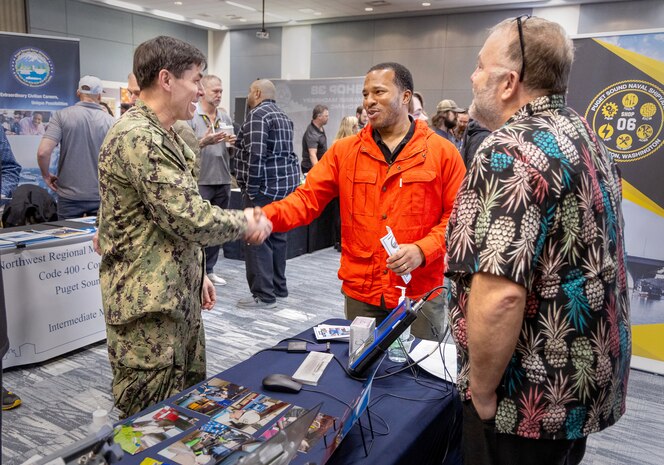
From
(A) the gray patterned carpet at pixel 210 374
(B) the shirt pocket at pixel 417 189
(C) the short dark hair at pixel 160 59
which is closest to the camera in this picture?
(C) the short dark hair at pixel 160 59

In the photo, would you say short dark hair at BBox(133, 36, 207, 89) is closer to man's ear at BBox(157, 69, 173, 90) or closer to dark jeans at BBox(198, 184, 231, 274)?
man's ear at BBox(157, 69, 173, 90)

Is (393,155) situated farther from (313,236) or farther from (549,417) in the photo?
(313,236)

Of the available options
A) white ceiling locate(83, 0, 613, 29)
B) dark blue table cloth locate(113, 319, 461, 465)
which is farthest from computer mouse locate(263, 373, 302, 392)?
white ceiling locate(83, 0, 613, 29)

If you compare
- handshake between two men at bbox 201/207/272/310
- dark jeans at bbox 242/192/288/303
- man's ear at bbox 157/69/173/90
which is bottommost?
dark jeans at bbox 242/192/288/303

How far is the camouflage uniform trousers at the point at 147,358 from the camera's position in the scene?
1577 millimetres

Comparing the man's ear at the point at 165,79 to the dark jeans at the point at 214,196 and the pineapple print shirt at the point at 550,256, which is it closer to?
the pineapple print shirt at the point at 550,256

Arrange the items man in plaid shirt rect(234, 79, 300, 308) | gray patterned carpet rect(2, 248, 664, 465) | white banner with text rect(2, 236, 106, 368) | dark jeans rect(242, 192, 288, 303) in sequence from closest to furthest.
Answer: gray patterned carpet rect(2, 248, 664, 465) < white banner with text rect(2, 236, 106, 368) < man in plaid shirt rect(234, 79, 300, 308) < dark jeans rect(242, 192, 288, 303)

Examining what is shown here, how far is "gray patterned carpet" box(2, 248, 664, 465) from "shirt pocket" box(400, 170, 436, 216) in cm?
144

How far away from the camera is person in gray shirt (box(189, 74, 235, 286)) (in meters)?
4.13

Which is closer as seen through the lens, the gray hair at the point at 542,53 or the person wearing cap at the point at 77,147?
the gray hair at the point at 542,53

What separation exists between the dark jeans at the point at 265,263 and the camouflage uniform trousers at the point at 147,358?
8.18ft

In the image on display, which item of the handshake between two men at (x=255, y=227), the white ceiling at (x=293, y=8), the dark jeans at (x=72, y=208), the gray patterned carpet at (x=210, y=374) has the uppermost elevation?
the white ceiling at (x=293, y=8)

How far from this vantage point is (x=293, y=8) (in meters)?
9.31

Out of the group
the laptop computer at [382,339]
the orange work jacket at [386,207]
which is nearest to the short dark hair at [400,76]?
the orange work jacket at [386,207]
